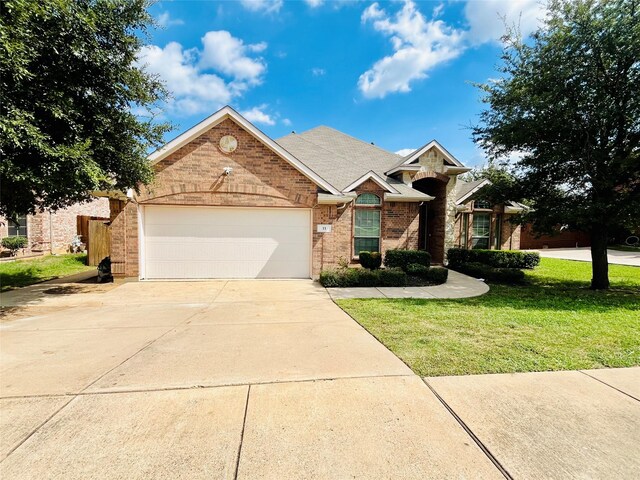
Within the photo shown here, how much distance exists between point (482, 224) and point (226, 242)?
1345 centimetres

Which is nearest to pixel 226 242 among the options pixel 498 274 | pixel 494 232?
pixel 498 274

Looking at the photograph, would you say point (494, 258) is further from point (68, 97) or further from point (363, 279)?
point (68, 97)

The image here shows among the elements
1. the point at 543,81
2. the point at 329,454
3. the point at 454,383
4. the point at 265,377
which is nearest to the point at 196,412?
the point at 265,377

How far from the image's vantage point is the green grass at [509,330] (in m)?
3.94

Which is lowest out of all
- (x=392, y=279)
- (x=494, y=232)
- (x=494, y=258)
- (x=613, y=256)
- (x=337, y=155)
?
(x=613, y=256)

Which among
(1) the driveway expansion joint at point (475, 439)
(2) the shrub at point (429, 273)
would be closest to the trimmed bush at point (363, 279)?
(2) the shrub at point (429, 273)

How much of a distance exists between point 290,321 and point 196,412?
2.96 m

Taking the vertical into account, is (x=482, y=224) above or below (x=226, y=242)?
above

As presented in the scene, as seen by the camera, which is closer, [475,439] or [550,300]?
[475,439]

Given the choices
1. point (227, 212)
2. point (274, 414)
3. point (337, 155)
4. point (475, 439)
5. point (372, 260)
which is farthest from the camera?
point (337, 155)

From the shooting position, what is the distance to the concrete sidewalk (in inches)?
316

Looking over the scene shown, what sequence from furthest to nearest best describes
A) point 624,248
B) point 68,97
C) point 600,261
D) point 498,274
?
1. point 624,248
2. point 498,274
3. point 600,261
4. point 68,97

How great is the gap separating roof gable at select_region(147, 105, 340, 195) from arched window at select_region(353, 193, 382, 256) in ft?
9.02

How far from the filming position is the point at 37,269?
Answer: 453 inches
